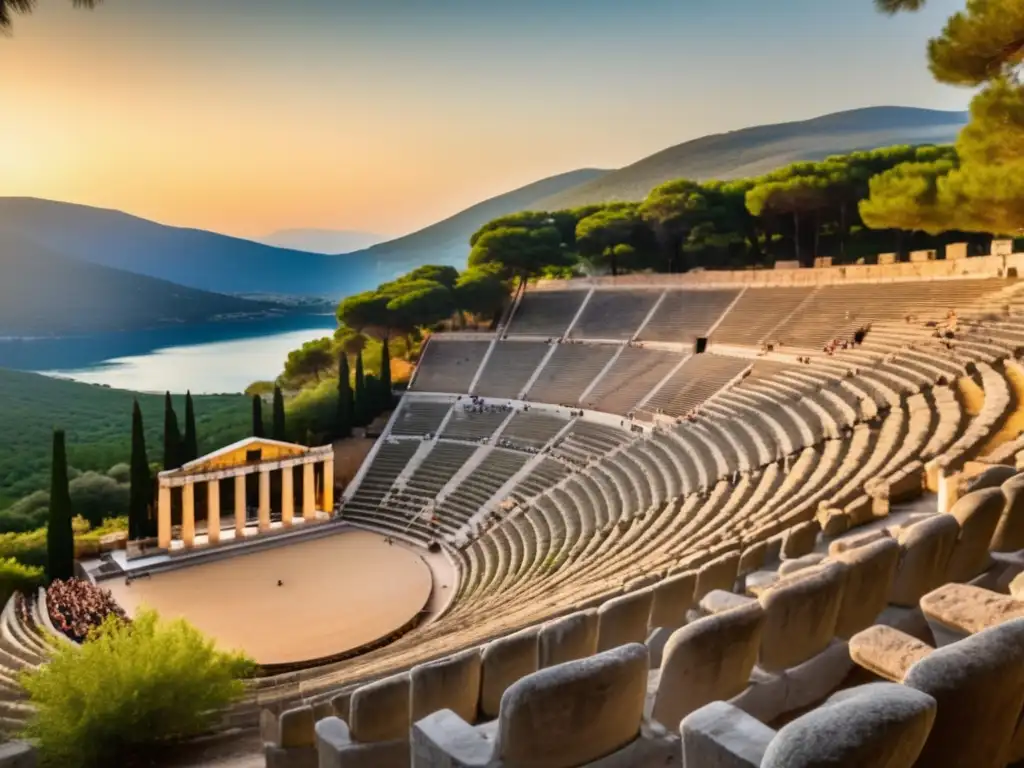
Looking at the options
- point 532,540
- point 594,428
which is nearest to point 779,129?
point 594,428

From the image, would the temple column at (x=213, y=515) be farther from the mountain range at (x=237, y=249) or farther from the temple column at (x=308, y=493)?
the mountain range at (x=237, y=249)

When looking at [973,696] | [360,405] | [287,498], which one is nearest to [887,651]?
[973,696]

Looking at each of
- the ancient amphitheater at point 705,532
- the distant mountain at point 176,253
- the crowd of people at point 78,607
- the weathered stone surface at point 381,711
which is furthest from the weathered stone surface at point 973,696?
the distant mountain at point 176,253

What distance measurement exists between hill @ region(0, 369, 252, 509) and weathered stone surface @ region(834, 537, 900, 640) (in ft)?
118

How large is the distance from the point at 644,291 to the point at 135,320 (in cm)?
7068

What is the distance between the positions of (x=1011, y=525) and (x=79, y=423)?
53.3 m

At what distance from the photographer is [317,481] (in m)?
30.7

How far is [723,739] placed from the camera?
2.05 metres

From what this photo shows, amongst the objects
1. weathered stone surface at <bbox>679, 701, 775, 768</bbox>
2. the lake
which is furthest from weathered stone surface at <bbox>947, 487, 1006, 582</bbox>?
the lake

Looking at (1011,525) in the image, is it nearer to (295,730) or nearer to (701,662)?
(701,662)

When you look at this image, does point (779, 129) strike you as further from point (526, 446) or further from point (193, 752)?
point (193, 752)

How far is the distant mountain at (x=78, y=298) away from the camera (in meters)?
80.2

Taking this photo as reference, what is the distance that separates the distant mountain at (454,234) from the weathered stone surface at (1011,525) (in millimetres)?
137730

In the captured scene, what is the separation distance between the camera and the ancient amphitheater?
2.62 meters
